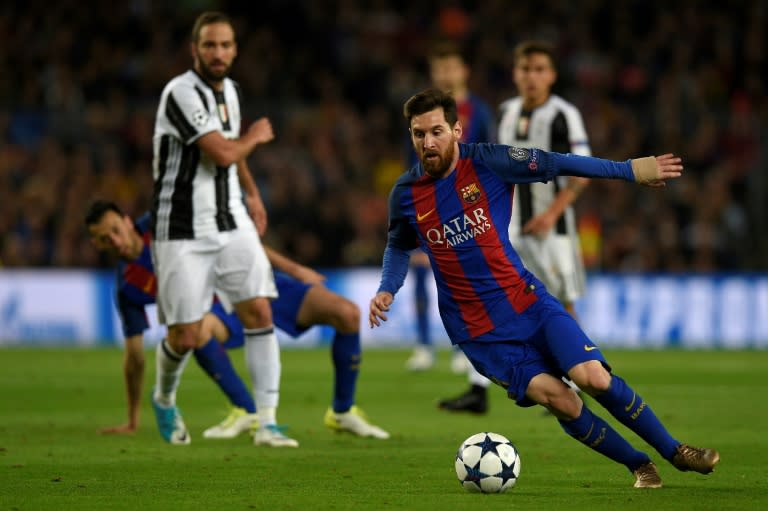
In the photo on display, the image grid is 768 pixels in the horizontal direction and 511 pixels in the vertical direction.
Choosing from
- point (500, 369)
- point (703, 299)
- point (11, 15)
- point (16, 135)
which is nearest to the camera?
point (500, 369)

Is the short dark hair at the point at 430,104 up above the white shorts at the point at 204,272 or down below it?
above

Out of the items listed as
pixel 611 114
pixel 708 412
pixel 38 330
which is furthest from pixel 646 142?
pixel 708 412

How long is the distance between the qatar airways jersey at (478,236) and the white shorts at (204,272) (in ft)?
5.63

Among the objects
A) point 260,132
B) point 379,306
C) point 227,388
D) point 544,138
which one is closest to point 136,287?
point 227,388

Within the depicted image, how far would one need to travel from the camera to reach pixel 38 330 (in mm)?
18188

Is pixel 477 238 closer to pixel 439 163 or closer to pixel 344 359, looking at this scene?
pixel 439 163

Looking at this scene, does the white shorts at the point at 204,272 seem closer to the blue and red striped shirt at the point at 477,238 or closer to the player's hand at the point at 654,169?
the blue and red striped shirt at the point at 477,238

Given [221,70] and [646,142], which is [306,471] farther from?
[646,142]

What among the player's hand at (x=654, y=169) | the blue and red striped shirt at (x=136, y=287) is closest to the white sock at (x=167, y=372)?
the blue and red striped shirt at (x=136, y=287)

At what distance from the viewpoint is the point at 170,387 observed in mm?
8461

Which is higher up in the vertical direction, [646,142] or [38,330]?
[646,142]

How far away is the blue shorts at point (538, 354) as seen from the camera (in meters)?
6.25

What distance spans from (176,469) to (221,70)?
7.93ft

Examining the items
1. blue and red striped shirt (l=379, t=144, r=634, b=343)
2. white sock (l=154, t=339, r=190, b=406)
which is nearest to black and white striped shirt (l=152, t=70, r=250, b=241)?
white sock (l=154, t=339, r=190, b=406)
